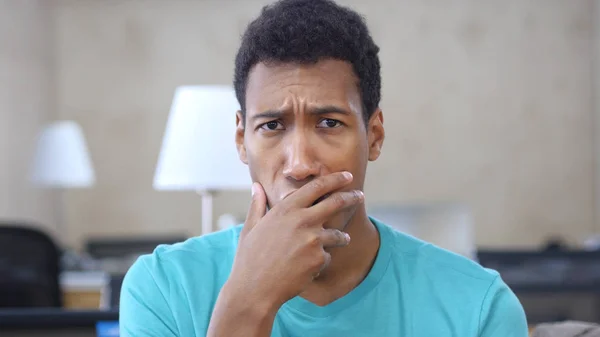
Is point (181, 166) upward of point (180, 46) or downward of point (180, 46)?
downward

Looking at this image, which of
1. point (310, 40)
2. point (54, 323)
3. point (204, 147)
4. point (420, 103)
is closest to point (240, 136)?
point (310, 40)

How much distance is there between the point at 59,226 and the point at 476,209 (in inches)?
136

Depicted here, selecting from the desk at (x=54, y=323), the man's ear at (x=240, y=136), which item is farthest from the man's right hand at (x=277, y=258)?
the desk at (x=54, y=323)

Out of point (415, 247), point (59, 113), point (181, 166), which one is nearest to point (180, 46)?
point (59, 113)

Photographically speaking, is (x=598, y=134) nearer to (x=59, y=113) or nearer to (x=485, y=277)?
(x=59, y=113)

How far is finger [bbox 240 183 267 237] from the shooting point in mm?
1193

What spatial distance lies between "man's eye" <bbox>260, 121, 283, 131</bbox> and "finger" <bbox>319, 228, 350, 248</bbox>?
197 millimetres

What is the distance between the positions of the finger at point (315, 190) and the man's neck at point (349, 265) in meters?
0.16

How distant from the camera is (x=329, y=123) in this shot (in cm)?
125

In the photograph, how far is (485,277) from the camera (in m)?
1.29

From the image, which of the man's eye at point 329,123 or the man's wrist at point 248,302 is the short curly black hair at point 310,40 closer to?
the man's eye at point 329,123

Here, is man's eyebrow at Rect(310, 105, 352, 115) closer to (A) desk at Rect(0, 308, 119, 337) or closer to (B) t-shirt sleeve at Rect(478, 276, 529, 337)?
(B) t-shirt sleeve at Rect(478, 276, 529, 337)

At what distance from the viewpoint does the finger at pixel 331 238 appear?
1145 mm

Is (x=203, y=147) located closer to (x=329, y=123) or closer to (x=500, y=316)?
(x=329, y=123)
